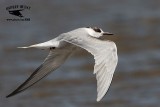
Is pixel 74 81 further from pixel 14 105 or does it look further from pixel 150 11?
pixel 150 11

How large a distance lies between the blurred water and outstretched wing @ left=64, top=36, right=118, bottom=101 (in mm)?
3176

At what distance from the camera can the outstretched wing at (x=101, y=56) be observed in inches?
240

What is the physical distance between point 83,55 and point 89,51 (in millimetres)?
5469

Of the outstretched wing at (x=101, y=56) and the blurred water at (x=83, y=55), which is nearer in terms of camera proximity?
the outstretched wing at (x=101, y=56)

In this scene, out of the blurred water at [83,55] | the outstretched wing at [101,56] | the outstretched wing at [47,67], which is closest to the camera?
the outstretched wing at [101,56]

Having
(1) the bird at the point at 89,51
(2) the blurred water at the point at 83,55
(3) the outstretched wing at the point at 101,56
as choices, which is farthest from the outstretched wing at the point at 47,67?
(2) the blurred water at the point at 83,55

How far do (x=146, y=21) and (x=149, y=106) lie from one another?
4408mm

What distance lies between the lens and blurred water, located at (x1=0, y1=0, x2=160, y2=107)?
1017 cm

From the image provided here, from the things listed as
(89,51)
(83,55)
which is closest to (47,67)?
(89,51)

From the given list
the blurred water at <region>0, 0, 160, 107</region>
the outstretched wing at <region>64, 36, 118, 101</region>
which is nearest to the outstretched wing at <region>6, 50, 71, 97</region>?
the outstretched wing at <region>64, 36, 118, 101</region>

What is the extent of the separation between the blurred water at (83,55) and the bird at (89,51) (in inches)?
101

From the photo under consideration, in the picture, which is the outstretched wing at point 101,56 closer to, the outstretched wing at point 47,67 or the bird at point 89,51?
the bird at point 89,51

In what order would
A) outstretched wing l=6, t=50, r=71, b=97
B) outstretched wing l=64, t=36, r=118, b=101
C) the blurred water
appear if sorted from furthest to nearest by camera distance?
the blurred water, outstretched wing l=6, t=50, r=71, b=97, outstretched wing l=64, t=36, r=118, b=101

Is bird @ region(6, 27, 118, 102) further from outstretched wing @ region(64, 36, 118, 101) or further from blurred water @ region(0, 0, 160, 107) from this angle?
blurred water @ region(0, 0, 160, 107)
